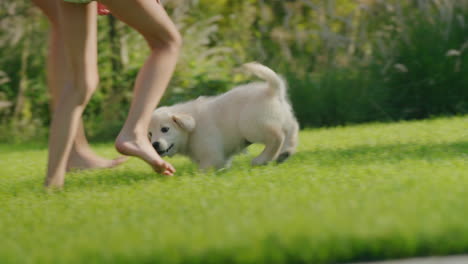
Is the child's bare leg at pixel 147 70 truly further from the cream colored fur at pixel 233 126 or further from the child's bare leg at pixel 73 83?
the cream colored fur at pixel 233 126

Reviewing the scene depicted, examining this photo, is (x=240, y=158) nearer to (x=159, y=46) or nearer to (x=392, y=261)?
(x=159, y=46)

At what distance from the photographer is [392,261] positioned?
2.41 m

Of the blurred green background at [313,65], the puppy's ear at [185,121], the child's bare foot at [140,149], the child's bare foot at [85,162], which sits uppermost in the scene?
the child's bare foot at [140,149]

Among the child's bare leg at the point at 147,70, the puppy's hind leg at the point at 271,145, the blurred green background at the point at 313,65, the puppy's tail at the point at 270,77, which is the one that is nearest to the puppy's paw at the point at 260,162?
the puppy's hind leg at the point at 271,145

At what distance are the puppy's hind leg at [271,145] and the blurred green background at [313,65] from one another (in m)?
3.65

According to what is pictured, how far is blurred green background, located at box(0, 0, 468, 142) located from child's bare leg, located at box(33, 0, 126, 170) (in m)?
3.23

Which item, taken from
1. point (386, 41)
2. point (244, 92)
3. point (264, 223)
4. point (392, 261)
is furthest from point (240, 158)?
point (386, 41)

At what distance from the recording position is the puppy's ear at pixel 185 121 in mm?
4445

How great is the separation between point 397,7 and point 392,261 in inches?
252

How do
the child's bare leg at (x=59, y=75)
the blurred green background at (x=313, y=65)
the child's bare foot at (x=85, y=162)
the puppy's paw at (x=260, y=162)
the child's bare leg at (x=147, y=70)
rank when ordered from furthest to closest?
1. the blurred green background at (x=313, y=65)
2. the child's bare foot at (x=85, y=162)
3. the child's bare leg at (x=59, y=75)
4. the puppy's paw at (x=260, y=162)
5. the child's bare leg at (x=147, y=70)

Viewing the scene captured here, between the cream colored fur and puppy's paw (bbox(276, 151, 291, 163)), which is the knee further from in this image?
puppy's paw (bbox(276, 151, 291, 163))

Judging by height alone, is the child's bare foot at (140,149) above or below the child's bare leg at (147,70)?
below

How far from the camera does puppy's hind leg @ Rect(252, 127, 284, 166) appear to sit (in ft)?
14.5

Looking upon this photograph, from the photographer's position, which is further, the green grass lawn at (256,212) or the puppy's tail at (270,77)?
the puppy's tail at (270,77)
